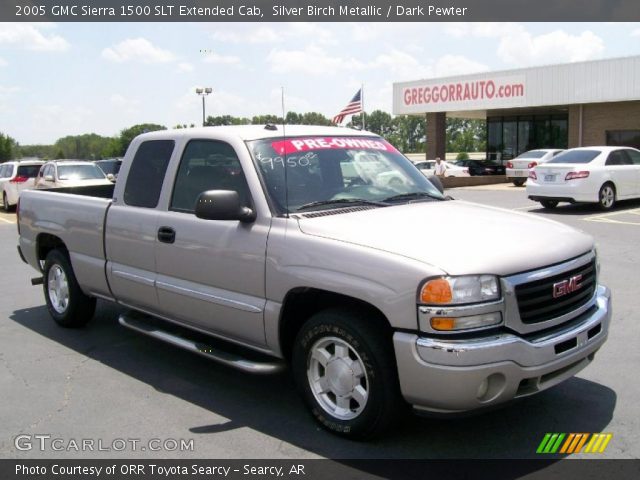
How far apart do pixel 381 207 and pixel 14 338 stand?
406 cm

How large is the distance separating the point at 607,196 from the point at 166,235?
13.5 meters

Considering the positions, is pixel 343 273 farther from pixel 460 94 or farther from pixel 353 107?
pixel 460 94

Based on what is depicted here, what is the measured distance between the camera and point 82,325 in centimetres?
667

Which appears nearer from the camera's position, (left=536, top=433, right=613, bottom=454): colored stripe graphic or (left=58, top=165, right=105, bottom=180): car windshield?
(left=536, top=433, right=613, bottom=454): colored stripe graphic

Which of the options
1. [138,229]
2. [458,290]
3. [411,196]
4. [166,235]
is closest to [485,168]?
→ [411,196]

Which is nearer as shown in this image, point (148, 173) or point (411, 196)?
point (411, 196)

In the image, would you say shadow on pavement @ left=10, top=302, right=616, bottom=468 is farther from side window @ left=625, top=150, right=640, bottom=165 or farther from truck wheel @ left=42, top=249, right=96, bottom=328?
side window @ left=625, top=150, right=640, bottom=165

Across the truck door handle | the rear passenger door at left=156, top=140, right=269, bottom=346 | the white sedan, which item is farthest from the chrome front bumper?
the white sedan

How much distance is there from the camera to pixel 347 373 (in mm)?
3889

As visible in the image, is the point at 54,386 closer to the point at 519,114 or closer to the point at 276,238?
the point at 276,238

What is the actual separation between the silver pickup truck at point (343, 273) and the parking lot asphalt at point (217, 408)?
27cm

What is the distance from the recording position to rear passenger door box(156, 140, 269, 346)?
14.3 ft

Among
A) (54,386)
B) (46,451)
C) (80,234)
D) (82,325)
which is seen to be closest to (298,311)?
(46,451)

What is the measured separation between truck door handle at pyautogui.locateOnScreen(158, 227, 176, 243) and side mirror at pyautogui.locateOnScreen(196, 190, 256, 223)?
80cm
